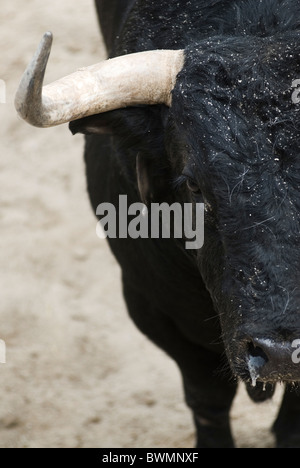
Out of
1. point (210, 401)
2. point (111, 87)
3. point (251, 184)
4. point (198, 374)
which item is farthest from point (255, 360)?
point (210, 401)

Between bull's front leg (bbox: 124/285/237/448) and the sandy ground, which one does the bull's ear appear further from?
the sandy ground

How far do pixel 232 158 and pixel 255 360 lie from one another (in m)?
0.84

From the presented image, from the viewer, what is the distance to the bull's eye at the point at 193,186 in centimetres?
384

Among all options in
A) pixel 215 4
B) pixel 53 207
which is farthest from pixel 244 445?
pixel 215 4

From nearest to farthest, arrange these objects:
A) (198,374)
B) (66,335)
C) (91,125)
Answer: (91,125), (198,374), (66,335)

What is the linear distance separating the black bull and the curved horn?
92 mm

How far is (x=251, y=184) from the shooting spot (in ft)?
11.4

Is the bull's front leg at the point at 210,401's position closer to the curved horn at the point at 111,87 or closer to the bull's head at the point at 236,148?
the bull's head at the point at 236,148

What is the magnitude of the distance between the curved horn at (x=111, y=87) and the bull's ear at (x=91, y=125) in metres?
0.14

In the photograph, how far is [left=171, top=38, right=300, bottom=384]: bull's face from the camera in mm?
3385

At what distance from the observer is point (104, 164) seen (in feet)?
18.6

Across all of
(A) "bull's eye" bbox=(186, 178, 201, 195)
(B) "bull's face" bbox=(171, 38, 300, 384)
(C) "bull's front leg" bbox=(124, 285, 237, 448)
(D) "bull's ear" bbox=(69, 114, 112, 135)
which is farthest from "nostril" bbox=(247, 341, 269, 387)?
(C) "bull's front leg" bbox=(124, 285, 237, 448)

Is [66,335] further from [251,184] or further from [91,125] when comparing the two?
[251,184]

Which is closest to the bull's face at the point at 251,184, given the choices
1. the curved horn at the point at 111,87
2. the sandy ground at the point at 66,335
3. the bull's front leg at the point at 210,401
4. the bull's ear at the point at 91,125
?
the curved horn at the point at 111,87
